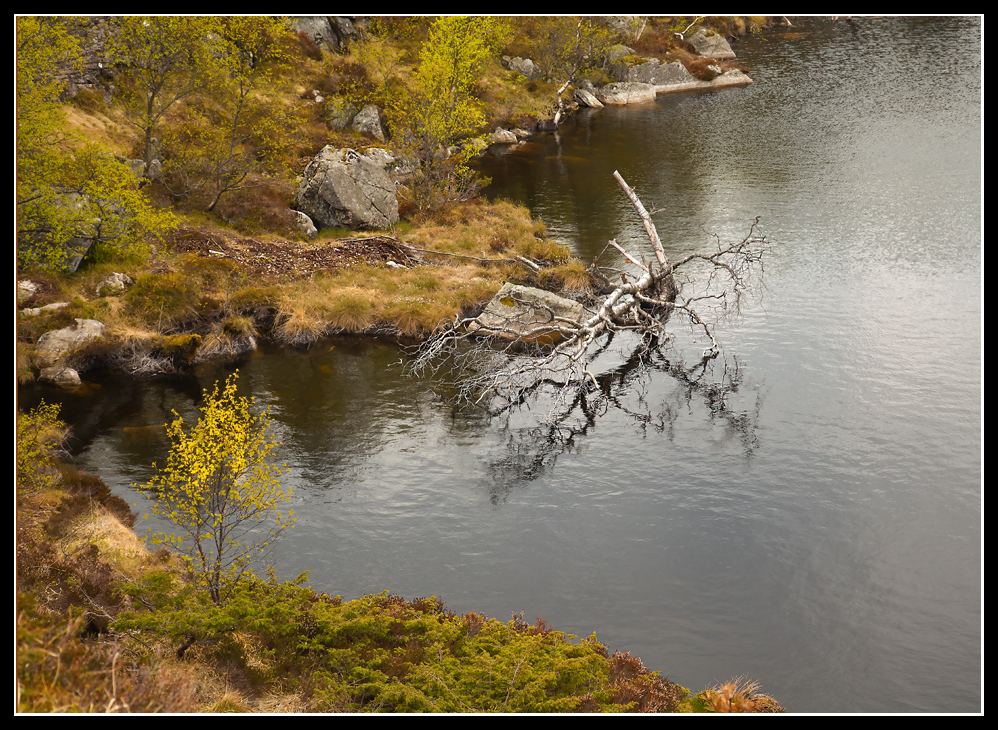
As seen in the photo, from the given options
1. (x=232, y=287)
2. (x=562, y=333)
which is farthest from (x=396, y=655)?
(x=232, y=287)

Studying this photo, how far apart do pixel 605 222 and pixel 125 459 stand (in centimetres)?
3533

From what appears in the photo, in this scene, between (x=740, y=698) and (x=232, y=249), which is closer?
(x=740, y=698)

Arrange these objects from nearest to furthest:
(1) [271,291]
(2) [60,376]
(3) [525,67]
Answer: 1. (2) [60,376]
2. (1) [271,291]
3. (3) [525,67]

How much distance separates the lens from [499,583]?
23422mm

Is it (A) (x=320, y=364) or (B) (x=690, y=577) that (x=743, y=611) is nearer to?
(B) (x=690, y=577)

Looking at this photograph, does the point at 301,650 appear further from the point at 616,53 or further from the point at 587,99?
the point at 616,53

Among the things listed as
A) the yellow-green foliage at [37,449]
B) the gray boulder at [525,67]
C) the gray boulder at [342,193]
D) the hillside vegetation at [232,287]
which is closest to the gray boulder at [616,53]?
the gray boulder at [525,67]

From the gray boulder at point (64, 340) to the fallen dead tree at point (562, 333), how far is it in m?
15.3

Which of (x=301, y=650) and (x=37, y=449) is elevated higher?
(x=37, y=449)

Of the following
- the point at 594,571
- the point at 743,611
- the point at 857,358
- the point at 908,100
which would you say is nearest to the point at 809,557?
the point at 743,611

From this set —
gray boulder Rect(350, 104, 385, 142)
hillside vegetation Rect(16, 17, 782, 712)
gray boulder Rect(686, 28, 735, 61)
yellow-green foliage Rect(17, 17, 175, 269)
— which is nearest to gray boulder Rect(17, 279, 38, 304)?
hillside vegetation Rect(16, 17, 782, 712)

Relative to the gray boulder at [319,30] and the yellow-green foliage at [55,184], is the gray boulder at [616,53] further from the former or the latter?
the yellow-green foliage at [55,184]

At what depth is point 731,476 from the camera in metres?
28.1

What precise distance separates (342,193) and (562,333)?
65.9 ft
